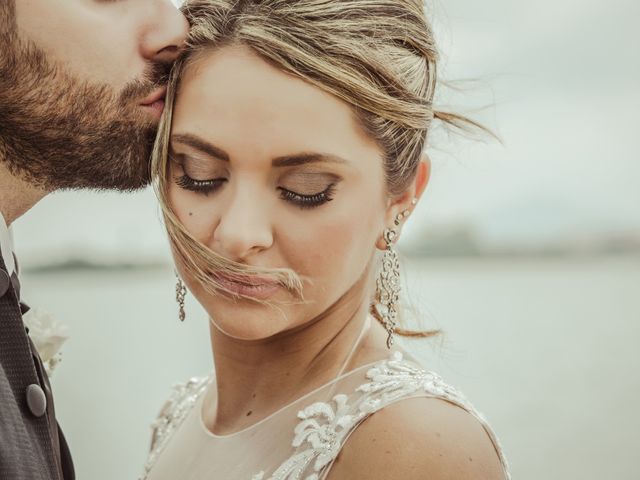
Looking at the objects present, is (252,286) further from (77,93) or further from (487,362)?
(487,362)

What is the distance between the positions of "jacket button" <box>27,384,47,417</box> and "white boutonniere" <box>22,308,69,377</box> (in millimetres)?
739

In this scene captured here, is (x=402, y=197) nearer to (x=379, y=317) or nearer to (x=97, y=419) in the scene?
(x=379, y=317)

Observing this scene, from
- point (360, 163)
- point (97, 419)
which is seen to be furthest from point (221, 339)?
point (97, 419)

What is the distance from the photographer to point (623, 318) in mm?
10953

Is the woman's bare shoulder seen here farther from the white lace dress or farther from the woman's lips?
the woman's lips

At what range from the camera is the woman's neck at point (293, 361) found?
287 cm

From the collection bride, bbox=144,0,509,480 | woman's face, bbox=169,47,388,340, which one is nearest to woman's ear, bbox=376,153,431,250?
bride, bbox=144,0,509,480

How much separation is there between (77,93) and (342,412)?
133cm

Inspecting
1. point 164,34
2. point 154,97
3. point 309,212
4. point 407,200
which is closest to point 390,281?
point 407,200

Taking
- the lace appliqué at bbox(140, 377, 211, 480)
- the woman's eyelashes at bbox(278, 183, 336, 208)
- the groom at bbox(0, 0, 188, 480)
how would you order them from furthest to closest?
the lace appliqué at bbox(140, 377, 211, 480)
the groom at bbox(0, 0, 188, 480)
the woman's eyelashes at bbox(278, 183, 336, 208)

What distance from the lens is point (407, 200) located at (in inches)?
115

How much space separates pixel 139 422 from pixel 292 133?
21.8 ft

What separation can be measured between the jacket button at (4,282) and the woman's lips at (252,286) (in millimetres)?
594

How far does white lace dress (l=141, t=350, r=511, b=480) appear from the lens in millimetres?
2510
